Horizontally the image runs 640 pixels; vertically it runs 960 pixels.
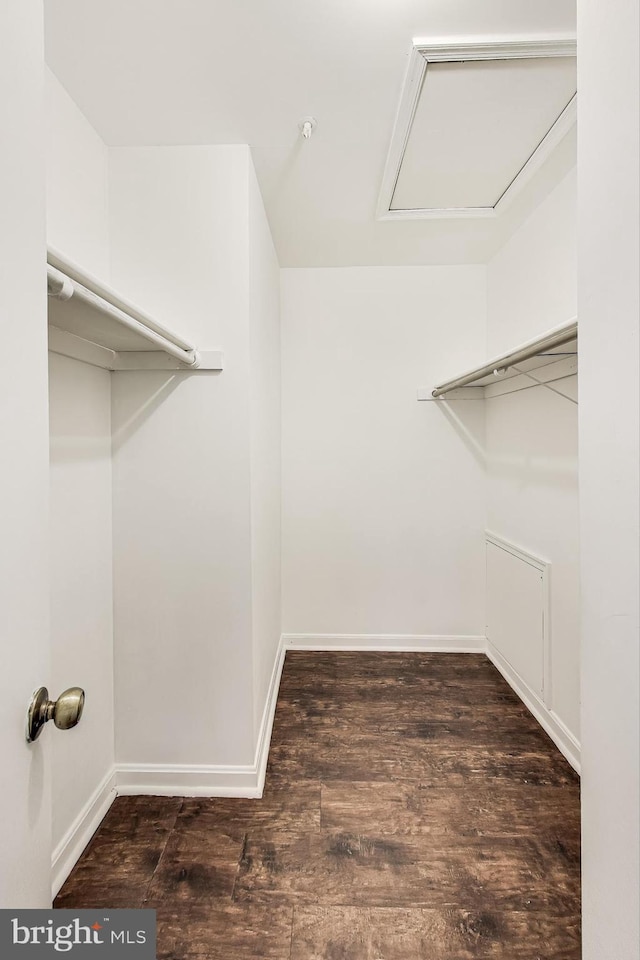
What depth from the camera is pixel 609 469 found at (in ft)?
2.18

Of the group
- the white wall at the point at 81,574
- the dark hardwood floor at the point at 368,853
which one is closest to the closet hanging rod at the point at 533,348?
the white wall at the point at 81,574

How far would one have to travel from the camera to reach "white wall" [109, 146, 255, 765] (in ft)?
5.49

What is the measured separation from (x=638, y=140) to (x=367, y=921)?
5.93 ft

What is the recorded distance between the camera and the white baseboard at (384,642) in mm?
2916

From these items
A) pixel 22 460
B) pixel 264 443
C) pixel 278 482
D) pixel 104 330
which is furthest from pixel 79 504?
pixel 278 482

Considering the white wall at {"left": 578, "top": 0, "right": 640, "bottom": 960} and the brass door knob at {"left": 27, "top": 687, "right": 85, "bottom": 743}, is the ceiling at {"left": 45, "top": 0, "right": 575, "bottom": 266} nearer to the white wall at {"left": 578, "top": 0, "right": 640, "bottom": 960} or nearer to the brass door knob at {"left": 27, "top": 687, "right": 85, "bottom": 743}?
the white wall at {"left": 578, "top": 0, "right": 640, "bottom": 960}

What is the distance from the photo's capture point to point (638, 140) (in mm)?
595

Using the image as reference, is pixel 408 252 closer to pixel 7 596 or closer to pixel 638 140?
pixel 638 140

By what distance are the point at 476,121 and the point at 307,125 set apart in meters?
0.60

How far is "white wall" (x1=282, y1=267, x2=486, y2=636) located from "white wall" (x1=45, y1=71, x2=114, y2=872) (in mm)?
1415

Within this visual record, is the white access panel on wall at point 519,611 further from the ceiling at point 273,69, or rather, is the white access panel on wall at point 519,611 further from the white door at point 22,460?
the white door at point 22,460

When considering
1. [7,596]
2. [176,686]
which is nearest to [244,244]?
[7,596]

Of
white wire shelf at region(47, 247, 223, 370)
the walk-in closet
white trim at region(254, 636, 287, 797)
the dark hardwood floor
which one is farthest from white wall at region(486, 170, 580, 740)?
white wire shelf at region(47, 247, 223, 370)

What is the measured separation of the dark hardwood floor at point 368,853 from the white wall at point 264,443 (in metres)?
0.36
